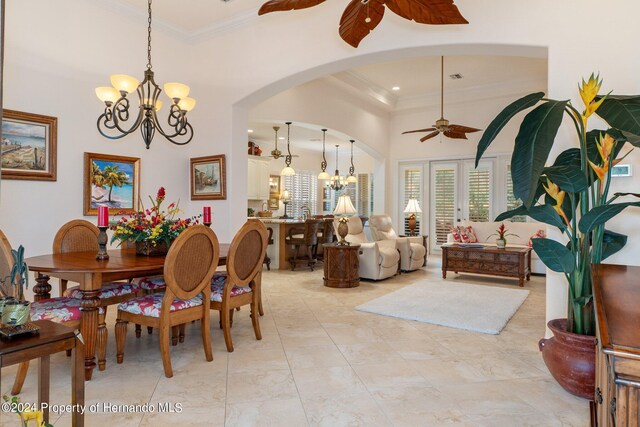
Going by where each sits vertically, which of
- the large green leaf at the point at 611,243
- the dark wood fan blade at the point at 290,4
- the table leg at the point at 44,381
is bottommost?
the table leg at the point at 44,381

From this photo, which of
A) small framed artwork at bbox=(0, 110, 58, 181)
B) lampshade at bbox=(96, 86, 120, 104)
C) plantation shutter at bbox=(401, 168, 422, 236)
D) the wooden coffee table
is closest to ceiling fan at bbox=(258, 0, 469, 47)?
lampshade at bbox=(96, 86, 120, 104)

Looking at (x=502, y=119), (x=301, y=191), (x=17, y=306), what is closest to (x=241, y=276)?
(x=17, y=306)

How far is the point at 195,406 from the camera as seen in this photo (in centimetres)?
218

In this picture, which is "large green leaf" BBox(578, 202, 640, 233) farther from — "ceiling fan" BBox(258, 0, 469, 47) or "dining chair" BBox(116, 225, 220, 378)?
"dining chair" BBox(116, 225, 220, 378)

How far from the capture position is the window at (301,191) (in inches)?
460

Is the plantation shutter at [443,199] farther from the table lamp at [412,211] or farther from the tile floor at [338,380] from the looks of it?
the tile floor at [338,380]

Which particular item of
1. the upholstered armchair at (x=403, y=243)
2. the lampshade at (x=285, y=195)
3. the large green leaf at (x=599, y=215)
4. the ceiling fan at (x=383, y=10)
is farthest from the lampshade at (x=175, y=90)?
the lampshade at (x=285, y=195)

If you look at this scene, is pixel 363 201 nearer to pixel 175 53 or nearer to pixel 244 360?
pixel 175 53

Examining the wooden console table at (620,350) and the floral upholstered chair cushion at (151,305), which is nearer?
the wooden console table at (620,350)

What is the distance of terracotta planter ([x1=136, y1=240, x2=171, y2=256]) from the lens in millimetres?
3055

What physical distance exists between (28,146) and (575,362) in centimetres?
476

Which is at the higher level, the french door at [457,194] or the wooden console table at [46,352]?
the french door at [457,194]

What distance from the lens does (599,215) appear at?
210 centimetres

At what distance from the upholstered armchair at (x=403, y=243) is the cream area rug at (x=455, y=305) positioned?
1148 mm
